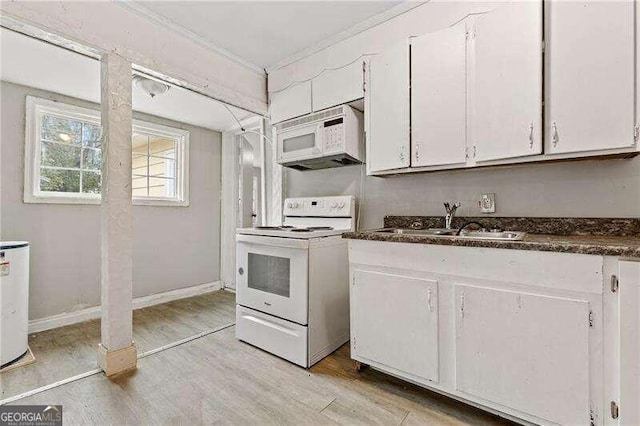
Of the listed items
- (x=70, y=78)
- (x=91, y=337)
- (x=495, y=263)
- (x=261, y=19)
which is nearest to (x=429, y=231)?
(x=495, y=263)

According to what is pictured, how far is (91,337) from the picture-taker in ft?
8.28

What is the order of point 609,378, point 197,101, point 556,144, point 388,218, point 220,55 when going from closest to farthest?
point 609,378 < point 556,144 < point 388,218 < point 220,55 < point 197,101

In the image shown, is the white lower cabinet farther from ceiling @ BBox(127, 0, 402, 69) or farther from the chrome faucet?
ceiling @ BBox(127, 0, 402, 69)

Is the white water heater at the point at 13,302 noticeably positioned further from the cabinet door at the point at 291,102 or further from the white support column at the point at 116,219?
the cabinet door at the point at 291,102

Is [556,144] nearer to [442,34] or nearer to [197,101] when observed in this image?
[442,34]

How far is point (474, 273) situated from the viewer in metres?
1.41

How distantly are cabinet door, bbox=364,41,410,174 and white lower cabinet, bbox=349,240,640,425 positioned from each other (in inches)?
26.0

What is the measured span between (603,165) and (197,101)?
3291mm

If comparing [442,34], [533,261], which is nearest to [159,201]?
[442,34]

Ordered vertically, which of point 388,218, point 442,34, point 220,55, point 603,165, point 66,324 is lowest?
point 66,324

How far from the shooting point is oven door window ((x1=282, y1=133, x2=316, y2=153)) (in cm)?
246

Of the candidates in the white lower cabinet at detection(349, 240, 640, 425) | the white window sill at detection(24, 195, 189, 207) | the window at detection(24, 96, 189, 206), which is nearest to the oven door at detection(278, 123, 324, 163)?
the white lower cabinet at detection(349, 240, 640, 425)

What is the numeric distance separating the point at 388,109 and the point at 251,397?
6.46 feet

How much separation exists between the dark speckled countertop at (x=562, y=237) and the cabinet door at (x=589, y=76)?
17.5 inches
